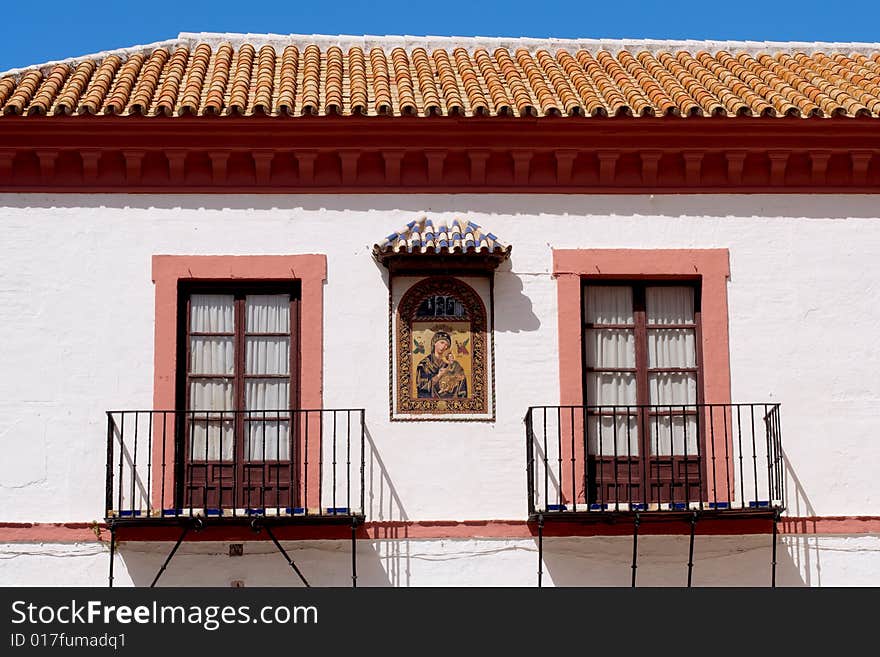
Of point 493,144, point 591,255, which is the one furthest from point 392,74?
point 591,255

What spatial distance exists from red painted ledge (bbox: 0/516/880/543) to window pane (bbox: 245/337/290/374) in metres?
1.33

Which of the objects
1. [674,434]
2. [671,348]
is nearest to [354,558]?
[674,434]

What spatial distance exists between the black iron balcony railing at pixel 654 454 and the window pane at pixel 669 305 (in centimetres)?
74

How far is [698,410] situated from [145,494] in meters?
4.42

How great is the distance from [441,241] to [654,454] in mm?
2409

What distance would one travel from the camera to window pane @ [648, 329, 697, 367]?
13.4 metres

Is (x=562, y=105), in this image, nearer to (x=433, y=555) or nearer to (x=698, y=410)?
(x=698, y=410)

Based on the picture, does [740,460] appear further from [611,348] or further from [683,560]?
[611,348]

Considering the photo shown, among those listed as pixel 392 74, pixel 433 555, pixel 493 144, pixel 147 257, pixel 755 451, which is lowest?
pixel 433 555

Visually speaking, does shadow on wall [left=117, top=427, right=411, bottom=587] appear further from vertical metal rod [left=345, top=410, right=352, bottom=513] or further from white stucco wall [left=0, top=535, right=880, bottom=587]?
vertical metal rod [left=345, top=410, right=352, bottom=513]

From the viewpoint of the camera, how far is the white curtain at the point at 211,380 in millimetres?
13109

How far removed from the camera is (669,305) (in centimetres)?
1351

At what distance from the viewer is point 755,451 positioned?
1298 cm

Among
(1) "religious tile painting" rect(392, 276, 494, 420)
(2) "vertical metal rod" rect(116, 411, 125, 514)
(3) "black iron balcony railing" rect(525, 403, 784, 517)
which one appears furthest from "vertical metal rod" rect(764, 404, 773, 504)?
(2) "vertical metal rod" rect(116, 411, 125, 514)
